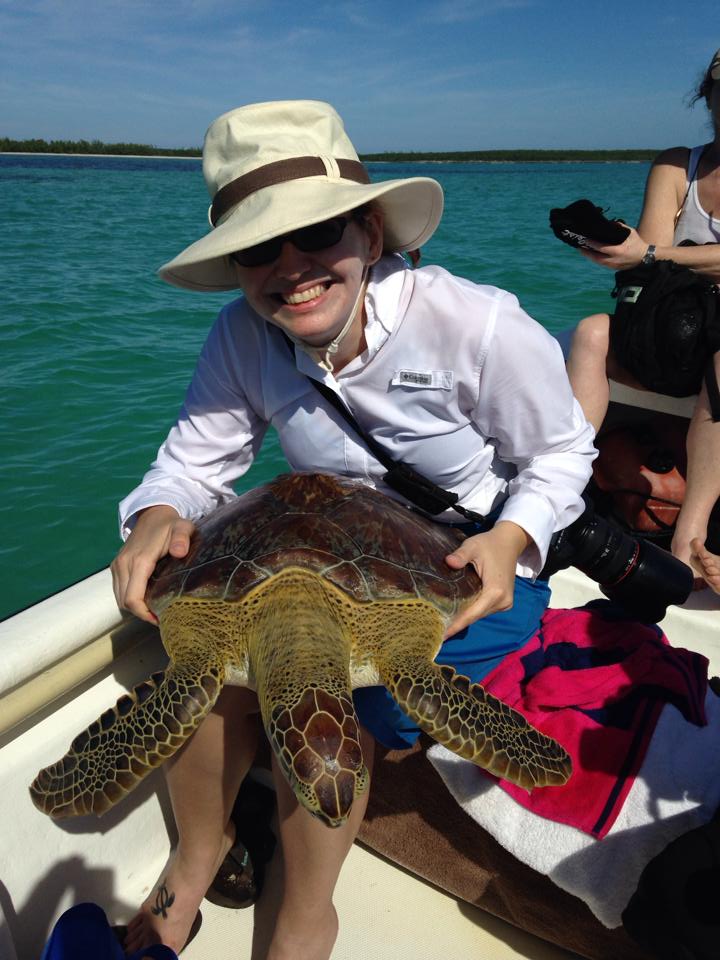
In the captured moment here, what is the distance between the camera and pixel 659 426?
11.0 ft

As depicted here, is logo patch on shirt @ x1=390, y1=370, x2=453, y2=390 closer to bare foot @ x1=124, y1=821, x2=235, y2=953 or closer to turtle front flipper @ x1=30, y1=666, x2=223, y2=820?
turtle front flipper @ x1=30, y1=666, x2=223, y2=820

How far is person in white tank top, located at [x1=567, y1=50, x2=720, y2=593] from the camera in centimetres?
285

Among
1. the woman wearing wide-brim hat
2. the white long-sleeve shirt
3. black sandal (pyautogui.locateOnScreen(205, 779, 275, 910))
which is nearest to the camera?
the woman wearing wide-brim hat

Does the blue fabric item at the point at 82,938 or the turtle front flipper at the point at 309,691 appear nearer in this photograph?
the turtle front flipper at the point at 309,691

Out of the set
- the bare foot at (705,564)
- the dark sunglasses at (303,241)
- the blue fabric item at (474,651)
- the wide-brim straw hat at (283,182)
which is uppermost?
the wide-brim straw hat at (283,182)

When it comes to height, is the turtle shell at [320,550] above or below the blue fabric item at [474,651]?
above

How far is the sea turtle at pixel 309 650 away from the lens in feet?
3.92

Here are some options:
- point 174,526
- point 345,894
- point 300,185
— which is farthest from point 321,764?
point 300,185

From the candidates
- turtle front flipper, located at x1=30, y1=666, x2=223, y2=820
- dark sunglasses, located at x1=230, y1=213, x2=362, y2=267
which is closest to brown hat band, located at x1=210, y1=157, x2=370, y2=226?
dark sunglasses, located at x1=230, y1=213, x2=362, y2=267

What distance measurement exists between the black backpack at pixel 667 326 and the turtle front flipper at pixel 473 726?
6.53 ft

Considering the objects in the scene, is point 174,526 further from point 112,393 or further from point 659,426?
point 112,393

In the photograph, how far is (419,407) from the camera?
167 cm

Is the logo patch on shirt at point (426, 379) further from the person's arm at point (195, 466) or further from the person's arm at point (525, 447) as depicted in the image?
the person's arm at point (195, 466)

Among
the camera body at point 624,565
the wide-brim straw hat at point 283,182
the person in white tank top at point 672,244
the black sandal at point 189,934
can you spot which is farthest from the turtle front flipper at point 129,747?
the person in white tank top at point 672,244
